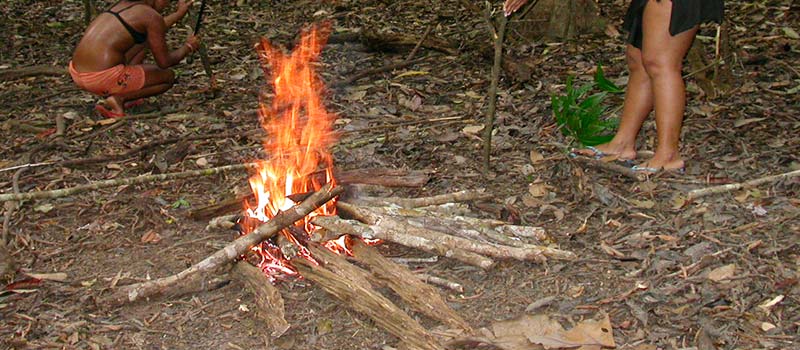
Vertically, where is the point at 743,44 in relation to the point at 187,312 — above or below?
above

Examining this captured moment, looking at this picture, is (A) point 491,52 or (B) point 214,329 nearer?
(B) point 214,329

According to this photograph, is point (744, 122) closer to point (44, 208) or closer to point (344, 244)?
point (344, 244)

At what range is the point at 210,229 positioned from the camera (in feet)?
15.3

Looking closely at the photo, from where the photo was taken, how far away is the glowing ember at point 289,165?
4.31 m

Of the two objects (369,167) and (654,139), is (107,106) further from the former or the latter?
(654,139)

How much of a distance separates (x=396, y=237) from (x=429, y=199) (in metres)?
0.46

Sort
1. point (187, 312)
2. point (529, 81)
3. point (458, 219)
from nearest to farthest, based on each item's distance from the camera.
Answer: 1. point (187, 312)
2. point (458, 219)
3. point (529, 81)

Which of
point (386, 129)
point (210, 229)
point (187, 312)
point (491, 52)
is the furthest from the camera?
point (491, 52)

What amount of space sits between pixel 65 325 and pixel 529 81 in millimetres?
3931

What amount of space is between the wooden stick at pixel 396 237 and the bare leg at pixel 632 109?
1561mm

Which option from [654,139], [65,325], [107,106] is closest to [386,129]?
[654,139]

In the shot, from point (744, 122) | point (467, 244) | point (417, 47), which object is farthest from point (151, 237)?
point (744, 122)

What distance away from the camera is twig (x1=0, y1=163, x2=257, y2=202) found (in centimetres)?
482

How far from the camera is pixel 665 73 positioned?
481 cm
